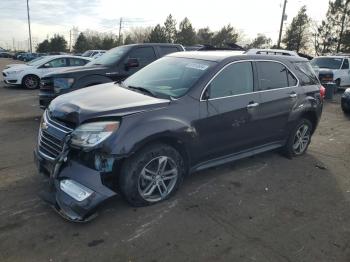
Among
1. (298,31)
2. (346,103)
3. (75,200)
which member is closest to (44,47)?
(298,31)

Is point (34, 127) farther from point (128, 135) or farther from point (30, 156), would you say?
point (128, 135)

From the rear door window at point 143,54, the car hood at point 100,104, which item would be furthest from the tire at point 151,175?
the rear door window at point 143,54

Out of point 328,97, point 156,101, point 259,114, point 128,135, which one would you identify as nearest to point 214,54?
point 259,114

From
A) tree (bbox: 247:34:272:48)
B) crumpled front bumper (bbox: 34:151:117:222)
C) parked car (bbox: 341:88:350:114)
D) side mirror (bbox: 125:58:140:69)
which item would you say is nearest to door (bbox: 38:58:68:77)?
side mirror (bbox: 125:58:140:69)

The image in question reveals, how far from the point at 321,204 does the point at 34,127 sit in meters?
6.13

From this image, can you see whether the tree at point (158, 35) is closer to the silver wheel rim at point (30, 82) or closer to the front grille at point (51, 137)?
the silver wheel rim at point (30, 82)

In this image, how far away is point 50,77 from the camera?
8312 mm

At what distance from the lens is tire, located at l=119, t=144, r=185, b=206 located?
402cm

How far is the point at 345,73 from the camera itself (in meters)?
17.5

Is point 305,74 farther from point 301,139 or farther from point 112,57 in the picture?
point 112,57

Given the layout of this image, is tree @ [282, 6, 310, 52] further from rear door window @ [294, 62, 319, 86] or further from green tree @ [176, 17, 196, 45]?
rear door window @ [294, 62, 319, 86]

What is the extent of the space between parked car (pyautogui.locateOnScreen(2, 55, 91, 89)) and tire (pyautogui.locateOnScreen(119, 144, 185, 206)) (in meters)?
12.6

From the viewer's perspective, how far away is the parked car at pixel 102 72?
8.18m

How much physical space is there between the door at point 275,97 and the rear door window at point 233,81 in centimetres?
24
